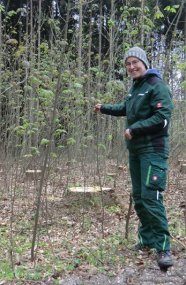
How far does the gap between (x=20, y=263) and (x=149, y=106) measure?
6.55ft

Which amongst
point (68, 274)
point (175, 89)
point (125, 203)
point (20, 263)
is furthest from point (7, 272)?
point (175, 89)

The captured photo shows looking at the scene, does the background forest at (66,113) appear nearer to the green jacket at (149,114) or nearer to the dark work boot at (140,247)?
the dark work boot at (140,247)

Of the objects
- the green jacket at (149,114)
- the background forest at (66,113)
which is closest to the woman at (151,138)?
the green jacket at (149,114)

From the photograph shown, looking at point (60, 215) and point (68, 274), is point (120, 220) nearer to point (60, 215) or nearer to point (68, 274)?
point (60, 215)

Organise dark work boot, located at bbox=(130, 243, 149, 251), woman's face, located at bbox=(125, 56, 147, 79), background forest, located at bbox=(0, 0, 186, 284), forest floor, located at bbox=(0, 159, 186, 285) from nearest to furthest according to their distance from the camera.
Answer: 1. forest floor, located at bbox=(0, 159, 186, 285)
2. woman's face, located at bbox=(125, 56, 147, 79)
3. dark work boot, located at bbox=(130, 243, 149, 251)
4. background forest, located at bbox=(0, 0, 186, 284)

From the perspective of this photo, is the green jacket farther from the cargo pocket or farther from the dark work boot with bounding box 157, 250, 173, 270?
the dark work boot with bounding box 157, 250, 173, 270

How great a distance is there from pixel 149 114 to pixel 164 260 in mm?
1368

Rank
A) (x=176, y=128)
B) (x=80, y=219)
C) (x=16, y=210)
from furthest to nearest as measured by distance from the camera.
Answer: (x=176, y=128), (x=16, y=210), (x=80, y=219)

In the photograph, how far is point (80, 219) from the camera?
19.2 ft

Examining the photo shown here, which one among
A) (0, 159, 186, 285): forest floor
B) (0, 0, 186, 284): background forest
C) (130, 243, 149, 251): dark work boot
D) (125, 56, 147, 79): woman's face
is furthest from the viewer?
(0, 0, 186, 284): background forest

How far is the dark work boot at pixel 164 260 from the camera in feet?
12.3

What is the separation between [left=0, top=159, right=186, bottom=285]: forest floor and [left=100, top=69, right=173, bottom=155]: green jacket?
1.14 metres

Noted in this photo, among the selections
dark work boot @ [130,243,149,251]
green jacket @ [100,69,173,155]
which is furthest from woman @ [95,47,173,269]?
dark work boot @ [130,243,149,251]

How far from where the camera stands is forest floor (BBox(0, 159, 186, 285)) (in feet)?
12.2
